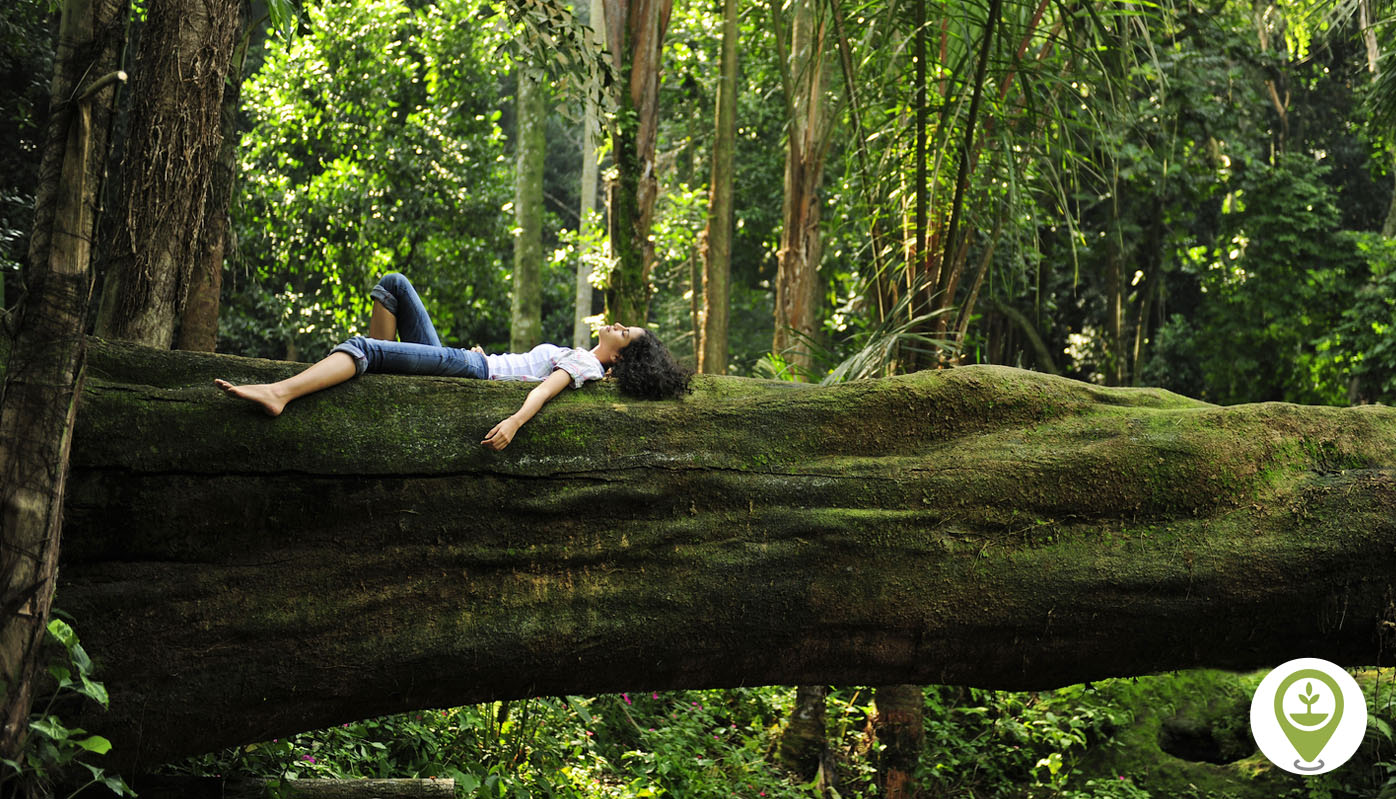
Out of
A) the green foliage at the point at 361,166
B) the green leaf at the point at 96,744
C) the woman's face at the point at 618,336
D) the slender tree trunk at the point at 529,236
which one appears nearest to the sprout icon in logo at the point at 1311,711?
the woman's face at the point at 618,336

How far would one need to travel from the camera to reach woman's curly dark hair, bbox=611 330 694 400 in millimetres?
3994

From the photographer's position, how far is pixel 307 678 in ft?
11.3

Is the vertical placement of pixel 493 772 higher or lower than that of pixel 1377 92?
lower

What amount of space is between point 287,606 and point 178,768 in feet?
5.09

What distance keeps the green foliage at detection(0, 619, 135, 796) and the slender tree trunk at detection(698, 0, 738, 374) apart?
741 cm

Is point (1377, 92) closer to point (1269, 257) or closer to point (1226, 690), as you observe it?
point (1226, 690)

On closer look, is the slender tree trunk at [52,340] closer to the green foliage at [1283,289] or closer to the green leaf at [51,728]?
the green leaf at [51,728]

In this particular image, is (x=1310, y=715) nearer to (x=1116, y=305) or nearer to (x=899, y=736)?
(x=899, y=736)

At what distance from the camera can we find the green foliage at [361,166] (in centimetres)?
1447

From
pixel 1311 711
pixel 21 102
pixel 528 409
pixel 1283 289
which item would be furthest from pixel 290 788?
pixel 1283 289

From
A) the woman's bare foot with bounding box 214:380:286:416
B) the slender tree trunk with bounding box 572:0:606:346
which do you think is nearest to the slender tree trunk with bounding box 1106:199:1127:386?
the slender tree trunk with bounding box 572:0:606:346

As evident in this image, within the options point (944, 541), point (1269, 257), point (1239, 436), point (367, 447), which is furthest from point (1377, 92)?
point (1269, 257)

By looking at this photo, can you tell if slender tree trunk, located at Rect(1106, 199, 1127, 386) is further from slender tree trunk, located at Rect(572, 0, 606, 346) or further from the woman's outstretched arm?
the woman's outstretched arm

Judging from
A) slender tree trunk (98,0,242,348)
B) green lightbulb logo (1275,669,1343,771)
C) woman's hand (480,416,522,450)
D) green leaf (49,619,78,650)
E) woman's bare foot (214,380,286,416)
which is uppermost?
slender tree trunk (98,0,242,348)
